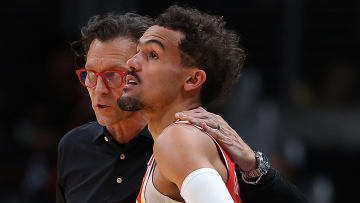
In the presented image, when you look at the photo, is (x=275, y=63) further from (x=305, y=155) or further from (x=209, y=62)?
(x=209, y=62)

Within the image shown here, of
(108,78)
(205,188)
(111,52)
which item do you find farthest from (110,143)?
(205,188)

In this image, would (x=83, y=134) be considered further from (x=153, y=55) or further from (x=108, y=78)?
(x=153, y=55)

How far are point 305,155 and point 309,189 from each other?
71 centimetres

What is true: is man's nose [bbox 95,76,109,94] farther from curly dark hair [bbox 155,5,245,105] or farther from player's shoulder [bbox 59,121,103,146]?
curly dark hair [bbox 155,5,245,105]

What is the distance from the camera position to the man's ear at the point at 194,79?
121 inches

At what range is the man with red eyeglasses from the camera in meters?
3.56

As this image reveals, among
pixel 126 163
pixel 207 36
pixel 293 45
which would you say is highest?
pixel 207 36

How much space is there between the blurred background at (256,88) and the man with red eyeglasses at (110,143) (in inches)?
129

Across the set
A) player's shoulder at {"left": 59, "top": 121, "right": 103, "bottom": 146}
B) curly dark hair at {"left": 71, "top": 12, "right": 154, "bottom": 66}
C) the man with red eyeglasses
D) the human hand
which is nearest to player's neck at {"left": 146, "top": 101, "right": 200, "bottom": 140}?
the human hand

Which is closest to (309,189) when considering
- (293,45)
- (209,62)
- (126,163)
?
(293,45)

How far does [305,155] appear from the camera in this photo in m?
7.71

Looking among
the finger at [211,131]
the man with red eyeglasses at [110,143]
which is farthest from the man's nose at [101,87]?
the finger at [211,131]

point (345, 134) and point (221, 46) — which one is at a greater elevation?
point (221, 46)

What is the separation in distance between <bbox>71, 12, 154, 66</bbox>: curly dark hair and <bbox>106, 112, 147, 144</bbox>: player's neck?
0.43 m
